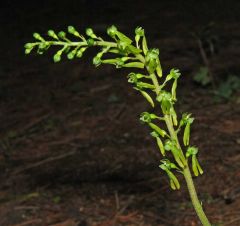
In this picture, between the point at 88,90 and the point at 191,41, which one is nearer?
the point at 88,90

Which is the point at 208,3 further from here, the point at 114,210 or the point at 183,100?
the point at 114,210

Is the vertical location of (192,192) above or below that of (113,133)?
below

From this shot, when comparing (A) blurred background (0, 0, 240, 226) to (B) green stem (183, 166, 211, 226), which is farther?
(A) blurred background (0, 0, 240, 226)

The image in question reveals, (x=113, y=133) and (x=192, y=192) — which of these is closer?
(x=192, y=192)

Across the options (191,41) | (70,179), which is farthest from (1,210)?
(191,41)

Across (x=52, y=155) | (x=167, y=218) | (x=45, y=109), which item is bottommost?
(x=167, y=218)

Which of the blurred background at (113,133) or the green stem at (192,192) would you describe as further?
the blurred background at (113,133)

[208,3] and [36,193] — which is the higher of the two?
[208,3]

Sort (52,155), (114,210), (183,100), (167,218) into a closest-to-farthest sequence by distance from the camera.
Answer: (167,218) < (114,210) < (52,155) < (183,100)
